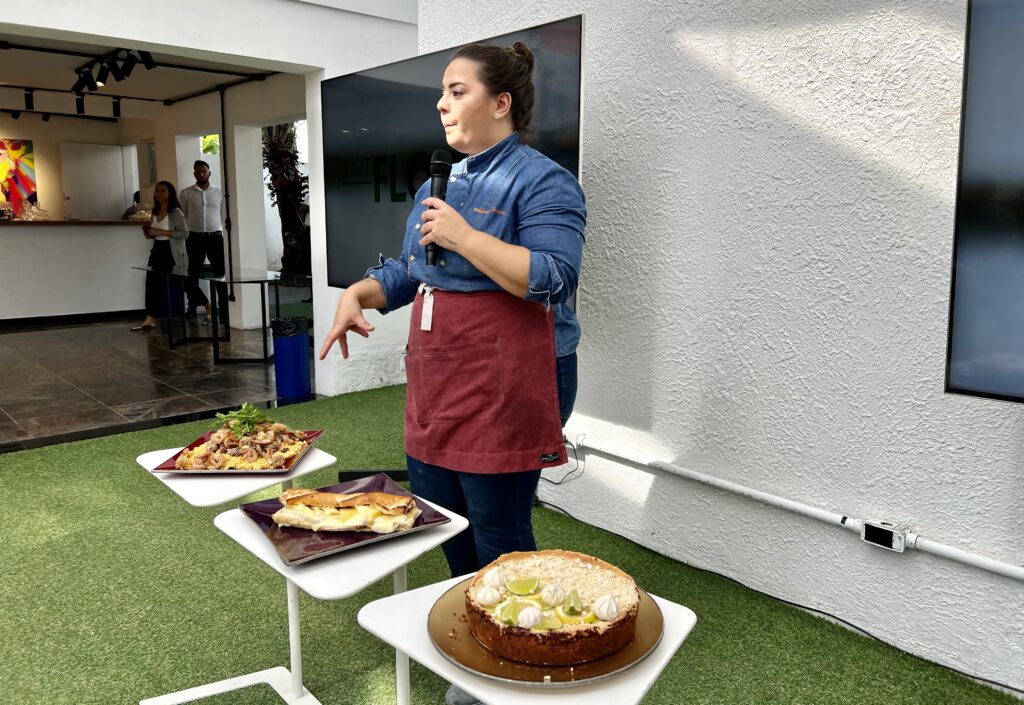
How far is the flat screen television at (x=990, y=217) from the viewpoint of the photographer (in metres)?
1.51

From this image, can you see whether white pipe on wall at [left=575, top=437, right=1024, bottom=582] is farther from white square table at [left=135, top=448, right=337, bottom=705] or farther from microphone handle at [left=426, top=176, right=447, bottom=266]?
microphone handle at [left=426, top=176, right=447, bottom=266]

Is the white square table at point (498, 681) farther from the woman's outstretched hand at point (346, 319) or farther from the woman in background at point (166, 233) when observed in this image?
the woman in background at point (166, 233)

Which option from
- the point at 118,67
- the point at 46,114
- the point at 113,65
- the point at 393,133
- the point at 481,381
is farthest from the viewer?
the point at 46,114

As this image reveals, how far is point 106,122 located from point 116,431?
7865 mm

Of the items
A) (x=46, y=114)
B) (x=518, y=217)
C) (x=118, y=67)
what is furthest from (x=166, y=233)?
(x=518, y=217)

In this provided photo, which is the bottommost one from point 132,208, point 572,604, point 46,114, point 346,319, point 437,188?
point 572,604

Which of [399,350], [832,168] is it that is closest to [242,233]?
[399,350]

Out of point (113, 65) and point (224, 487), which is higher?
point (113, 65)

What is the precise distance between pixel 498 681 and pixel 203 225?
797 centimetres

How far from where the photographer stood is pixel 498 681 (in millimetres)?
954

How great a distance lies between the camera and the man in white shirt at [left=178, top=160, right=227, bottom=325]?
8055mm

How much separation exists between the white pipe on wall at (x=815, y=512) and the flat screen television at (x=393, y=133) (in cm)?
103

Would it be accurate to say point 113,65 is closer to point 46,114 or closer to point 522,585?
point 46,114

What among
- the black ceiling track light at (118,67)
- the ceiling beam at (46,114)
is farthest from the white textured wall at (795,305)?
the ceiling beam at (46,114)
